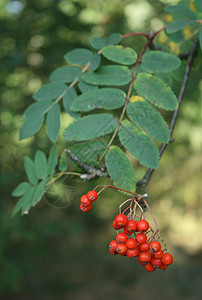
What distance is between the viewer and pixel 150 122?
119cm

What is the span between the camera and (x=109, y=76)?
136 centimetres

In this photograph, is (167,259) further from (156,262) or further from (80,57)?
(80,57)

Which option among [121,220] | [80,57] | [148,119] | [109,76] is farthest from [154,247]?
[80,57]

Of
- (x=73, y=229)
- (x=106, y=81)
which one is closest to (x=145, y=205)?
(x=106, y=81)

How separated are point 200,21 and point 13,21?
9.57 ft

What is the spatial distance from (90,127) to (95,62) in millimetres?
312

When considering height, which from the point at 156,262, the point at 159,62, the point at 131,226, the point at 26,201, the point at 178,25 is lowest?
the point at 26,201

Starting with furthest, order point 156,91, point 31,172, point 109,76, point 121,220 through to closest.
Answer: point 31,172, point 109,76, point 156,91, point 121,220

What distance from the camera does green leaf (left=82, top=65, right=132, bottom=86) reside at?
1.34 m

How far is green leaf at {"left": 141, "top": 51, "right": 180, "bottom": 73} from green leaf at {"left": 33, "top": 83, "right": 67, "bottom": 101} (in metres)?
0.39

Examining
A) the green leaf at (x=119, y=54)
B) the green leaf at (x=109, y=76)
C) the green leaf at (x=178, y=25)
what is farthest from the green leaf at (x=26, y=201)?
the green leaf at (x=178, y=25)

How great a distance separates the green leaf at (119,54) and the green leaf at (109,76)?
1.4 inches

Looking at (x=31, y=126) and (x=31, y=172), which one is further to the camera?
(x=31, y=172)

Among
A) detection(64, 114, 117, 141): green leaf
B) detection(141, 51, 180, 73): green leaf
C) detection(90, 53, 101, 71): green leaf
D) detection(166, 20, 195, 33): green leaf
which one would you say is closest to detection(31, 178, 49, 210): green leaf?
detection(64, 114, 117, 141): green leaf
